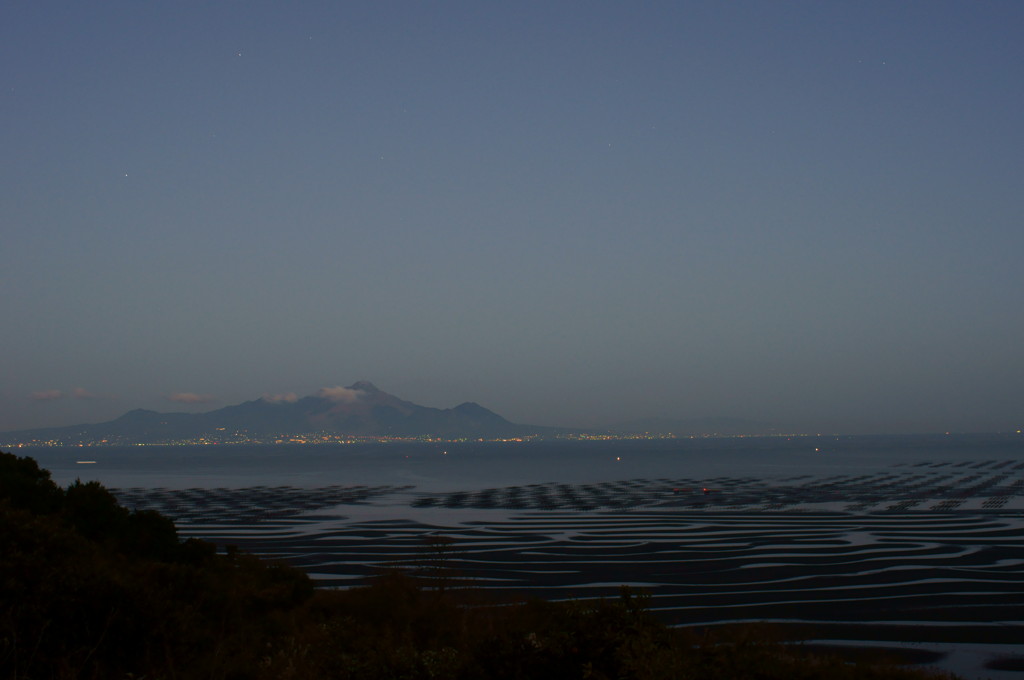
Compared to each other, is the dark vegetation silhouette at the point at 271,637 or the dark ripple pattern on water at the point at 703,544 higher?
the dark vegetation silhouette at the point at 271,637

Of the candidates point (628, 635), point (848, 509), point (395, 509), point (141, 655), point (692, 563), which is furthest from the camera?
point (395, 509)

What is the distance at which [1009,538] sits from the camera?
121ft

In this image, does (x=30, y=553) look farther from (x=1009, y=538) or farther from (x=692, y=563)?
(x=1009, y=538)

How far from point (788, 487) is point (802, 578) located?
148 ft

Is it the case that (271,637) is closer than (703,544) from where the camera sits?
Yes

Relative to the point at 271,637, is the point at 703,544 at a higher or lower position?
lower

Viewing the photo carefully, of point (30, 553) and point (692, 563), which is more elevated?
point (30, 553)

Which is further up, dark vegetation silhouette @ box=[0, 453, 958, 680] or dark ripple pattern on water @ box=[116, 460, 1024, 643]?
dark vegetation silhouette @ box=[0, 453, 958, 680]

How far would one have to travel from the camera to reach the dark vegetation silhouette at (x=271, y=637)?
8766mm

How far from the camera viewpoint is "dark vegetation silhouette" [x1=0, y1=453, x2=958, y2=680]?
8.77 metres

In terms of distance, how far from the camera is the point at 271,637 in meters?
14.5

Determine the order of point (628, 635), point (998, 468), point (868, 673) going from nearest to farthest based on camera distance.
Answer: point (628, 635) < point (868, 673) < point (998, 468)

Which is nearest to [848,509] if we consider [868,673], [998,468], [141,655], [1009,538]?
[1009,538]

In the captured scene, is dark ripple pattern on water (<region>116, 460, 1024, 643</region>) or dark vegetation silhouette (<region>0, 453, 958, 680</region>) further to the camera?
dark ripple pattern on water (<region>116, 460, 1024, 643</region>)
